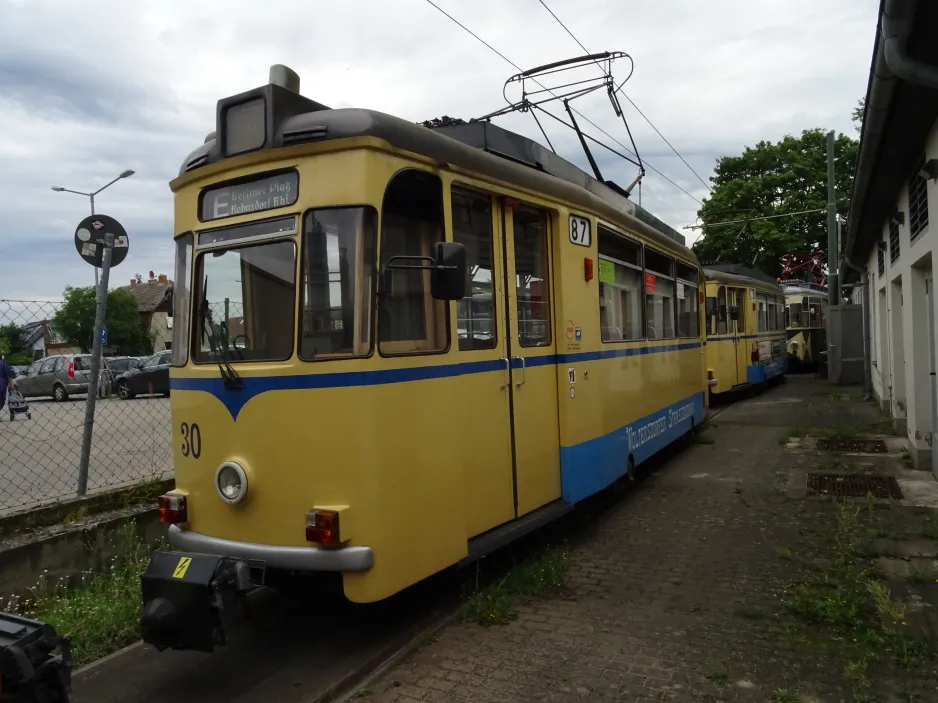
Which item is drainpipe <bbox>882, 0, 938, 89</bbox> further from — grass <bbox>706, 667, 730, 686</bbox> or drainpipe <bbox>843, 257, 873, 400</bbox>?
drainpipe <bbox>843, 257, 873, 400</bbox>

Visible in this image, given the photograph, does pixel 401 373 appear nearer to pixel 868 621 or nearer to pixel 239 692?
pixel 239 692

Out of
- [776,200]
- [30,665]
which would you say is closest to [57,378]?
[30,665]

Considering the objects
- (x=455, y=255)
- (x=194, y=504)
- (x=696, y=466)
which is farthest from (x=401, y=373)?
(x=696, y=466)

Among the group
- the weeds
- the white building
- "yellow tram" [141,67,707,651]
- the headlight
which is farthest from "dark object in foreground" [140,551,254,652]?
the weeds

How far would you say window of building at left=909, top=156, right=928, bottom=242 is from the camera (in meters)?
7.73

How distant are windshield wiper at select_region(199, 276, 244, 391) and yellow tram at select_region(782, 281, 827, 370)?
22.6m

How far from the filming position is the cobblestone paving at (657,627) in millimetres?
3828

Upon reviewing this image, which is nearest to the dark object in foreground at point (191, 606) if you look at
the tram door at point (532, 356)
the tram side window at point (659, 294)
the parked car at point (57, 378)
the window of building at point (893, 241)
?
the tram door at point (532, 356)

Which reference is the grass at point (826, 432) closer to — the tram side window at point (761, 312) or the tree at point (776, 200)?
the tram side window at point (761, 312)

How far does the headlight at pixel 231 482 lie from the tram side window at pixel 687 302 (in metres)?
6.99

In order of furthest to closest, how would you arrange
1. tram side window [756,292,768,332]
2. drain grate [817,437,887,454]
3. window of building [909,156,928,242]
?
tram side window [756,292,768,332], drain grate [817,437,887,454], window of building [909,156,928,242]

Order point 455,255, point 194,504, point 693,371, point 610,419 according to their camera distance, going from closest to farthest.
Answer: point 455,255 → point 194,504 → point 610,419 → point 693,371

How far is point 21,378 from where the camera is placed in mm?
21906

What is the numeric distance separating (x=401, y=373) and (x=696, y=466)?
6.63 m
